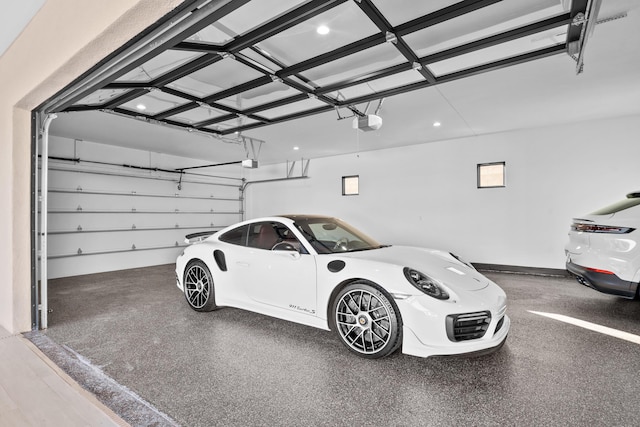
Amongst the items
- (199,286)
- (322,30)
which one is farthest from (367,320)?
(322,30)

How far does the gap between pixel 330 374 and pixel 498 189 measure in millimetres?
5770

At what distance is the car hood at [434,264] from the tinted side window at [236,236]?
4.35 ft

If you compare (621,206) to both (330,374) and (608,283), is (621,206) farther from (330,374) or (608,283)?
(330,374)

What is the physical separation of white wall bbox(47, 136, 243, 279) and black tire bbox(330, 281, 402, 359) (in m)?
6.60

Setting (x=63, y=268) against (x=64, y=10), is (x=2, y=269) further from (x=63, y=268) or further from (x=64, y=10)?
(x=63, y=268)

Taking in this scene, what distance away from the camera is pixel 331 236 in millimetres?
3260

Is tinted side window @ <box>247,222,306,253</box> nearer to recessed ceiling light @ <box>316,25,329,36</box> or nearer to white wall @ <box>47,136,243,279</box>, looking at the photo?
recessed ceiling light @ <box>316,25,329,36</box>

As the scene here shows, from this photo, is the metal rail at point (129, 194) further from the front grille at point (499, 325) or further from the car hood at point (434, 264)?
the front grille at point (499, 325)

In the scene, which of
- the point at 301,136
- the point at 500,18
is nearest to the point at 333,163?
the point at 301,136

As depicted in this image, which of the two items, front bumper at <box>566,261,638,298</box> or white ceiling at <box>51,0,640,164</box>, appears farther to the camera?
white ceiling at <box>51,0,640,164</box>

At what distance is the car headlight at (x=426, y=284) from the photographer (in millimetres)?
2287

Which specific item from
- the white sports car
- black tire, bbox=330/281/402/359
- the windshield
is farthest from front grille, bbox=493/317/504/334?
the windshield

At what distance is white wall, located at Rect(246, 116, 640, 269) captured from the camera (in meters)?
5.54

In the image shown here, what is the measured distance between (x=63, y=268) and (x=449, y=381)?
7515mm
